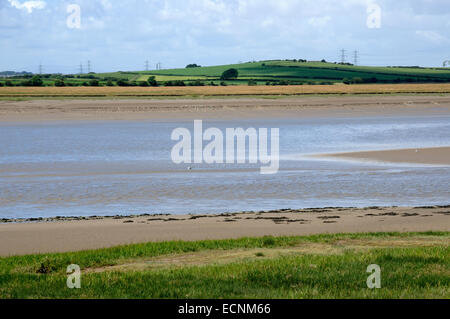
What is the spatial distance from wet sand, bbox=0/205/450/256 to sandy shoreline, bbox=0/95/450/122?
3362 centimetres

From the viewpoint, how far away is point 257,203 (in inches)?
725

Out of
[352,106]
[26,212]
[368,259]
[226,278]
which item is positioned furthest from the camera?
[352,106]

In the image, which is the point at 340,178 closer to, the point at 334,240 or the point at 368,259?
the point at 334,240

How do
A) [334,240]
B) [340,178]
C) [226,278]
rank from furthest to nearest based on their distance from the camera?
[340,178], [334,240], [226,278]

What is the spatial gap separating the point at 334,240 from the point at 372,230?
2.13m

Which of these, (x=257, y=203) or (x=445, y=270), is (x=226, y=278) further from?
(x=257, y=203)

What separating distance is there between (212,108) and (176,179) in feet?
113

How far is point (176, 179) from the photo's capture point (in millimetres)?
22391

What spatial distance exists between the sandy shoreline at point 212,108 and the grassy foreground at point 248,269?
3800cm

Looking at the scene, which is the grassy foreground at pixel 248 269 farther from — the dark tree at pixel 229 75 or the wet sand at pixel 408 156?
the dark tree at pixel 229 75

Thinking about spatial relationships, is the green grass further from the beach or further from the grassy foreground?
the grassy foreground

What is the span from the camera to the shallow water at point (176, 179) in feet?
60.4
